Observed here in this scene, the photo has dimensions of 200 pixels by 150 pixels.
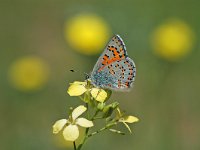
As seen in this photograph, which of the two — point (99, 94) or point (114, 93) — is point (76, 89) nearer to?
point (99, 94)

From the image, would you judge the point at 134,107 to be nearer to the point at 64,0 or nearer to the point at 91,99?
the point at 64,0

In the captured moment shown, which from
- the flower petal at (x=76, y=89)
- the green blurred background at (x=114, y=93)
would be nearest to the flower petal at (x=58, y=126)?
the flower petal at (x=76, y=89)

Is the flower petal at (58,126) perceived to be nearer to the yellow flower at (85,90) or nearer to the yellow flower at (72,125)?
the yellow flower at (72,125)
